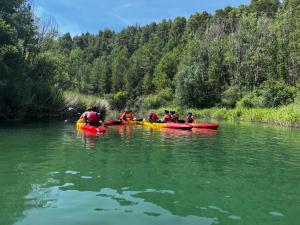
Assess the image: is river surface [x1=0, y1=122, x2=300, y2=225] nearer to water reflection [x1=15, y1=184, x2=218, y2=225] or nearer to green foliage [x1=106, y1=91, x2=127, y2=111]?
water reflection [x1=15, y1=184, x2=218, y2=225]

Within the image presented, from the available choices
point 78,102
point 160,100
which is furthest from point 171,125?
point 160,100

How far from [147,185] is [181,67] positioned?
4993 cm

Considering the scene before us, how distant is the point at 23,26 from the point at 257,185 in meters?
23.8

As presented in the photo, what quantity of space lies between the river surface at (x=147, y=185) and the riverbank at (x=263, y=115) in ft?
47.8

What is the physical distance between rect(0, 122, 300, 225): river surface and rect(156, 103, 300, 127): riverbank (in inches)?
573

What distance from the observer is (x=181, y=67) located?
57.6 meters

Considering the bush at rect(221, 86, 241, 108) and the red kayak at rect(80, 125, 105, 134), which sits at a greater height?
the bush at rect(221, 86, 241, 108)

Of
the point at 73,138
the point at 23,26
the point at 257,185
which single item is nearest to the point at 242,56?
the point at 23,26

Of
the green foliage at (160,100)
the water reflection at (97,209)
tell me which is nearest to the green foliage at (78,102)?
the water reflection at (97,209)

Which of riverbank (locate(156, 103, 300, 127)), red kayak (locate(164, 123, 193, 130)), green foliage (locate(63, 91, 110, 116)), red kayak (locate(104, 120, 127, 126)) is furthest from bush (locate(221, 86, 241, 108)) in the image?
red kayak (locate(164, 123, 193, 130))

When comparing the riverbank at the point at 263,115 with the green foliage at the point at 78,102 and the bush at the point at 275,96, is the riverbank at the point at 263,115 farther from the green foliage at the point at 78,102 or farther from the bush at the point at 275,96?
the green foliage at the point at 78,102

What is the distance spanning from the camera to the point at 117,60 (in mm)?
95688

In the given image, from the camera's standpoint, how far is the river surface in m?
6.43

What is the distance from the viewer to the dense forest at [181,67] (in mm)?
27688
